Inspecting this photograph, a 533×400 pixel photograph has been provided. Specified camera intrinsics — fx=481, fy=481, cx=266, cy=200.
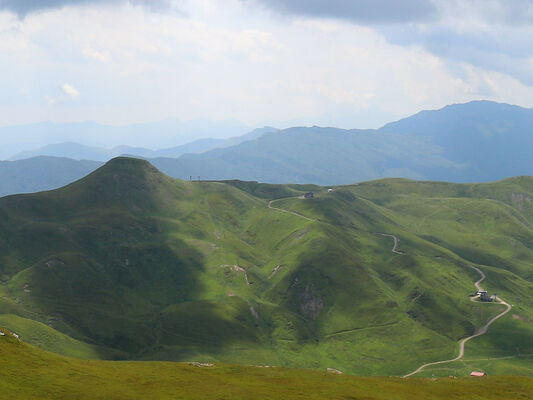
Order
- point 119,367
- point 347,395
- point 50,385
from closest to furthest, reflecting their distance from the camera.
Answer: point 50,385
point 347,395
point 119,367

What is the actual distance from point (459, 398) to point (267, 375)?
51.8 meters

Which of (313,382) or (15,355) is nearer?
(15,355)

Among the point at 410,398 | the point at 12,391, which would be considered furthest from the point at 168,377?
the point at 410,398

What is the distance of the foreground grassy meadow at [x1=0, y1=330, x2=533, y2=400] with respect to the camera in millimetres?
98188

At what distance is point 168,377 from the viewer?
117188 mm

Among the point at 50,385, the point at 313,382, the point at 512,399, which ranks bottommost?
the point at 512,399

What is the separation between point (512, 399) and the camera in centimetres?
13150

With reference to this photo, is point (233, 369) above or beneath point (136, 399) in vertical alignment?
beneath

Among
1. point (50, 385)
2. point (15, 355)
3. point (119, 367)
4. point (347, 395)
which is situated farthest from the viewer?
point (119, 367)

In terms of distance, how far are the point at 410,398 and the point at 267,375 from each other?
3752 cm

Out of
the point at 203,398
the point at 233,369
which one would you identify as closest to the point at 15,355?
the point at 203,398

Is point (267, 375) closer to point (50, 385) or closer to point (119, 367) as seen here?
point (119, 367)

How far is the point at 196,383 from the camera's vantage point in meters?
114

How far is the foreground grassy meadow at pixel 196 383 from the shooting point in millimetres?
98188
